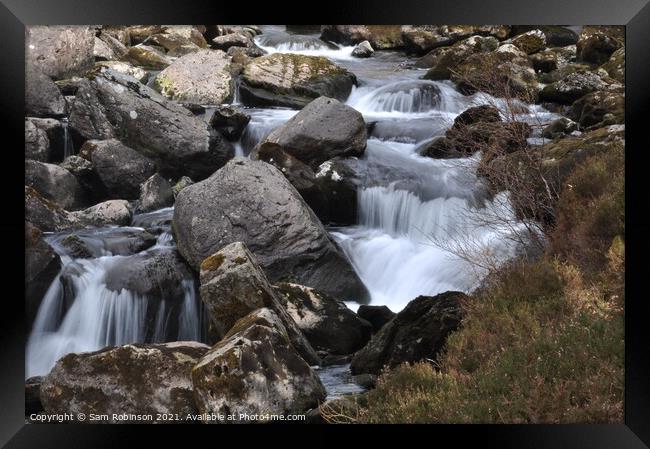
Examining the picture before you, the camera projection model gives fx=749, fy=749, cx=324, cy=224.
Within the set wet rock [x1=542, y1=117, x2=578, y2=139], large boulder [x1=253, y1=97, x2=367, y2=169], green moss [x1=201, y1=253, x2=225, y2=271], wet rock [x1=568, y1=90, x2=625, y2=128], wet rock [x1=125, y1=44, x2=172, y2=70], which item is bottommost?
green moss [x1=201, y1=253, x2=225, y2=271]

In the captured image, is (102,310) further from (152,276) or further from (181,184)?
(181,184)

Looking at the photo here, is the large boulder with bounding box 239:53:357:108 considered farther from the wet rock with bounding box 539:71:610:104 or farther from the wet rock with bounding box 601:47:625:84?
the wet rock with bounding box 601:47:625:84

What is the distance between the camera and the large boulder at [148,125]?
13117 millimetres

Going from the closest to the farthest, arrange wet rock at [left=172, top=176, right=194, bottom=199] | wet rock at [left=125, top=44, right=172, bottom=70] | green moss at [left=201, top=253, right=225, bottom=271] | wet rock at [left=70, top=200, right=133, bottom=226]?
green moss at [left=201, top=253, right=225, bottom=271], wet rock at [left=70, top=200, right=133, bottom=226], wet rock at [left=172, top=176, right=194, bottom=199], wet rock at [left=125, top=44, right=172, bottom=70]

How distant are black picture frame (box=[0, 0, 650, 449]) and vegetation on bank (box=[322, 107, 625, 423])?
0.49 feet

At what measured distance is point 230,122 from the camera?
45.8 ft

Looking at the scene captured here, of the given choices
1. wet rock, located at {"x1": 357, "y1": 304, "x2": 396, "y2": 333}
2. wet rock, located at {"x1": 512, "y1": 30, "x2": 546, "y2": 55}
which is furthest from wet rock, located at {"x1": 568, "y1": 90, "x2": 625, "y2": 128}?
wet rock, located at {"x1": 357, "y1": 304, "x2": 396, "y2": 333}

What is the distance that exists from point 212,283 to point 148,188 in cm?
397

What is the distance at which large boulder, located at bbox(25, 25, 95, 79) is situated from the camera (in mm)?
9805

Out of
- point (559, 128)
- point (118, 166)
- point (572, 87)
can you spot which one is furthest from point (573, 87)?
point (118, 166)

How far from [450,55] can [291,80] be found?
3.14 meters

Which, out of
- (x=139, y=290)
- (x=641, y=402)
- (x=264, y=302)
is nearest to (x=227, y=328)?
(x=264, y=302)

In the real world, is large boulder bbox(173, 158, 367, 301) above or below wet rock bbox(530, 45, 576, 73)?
below
